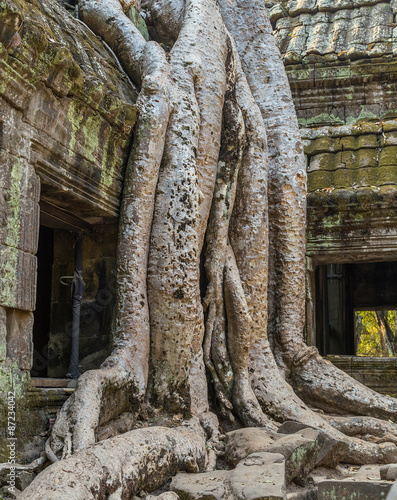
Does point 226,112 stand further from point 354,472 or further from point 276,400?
point 354,472

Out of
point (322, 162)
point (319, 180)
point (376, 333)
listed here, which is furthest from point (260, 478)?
point (376, 333)

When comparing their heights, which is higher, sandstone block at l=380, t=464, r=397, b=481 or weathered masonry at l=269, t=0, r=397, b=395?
weathered masonry at l=269, t=0, r=397, b=395

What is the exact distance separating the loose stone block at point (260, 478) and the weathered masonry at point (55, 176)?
0.99 metres

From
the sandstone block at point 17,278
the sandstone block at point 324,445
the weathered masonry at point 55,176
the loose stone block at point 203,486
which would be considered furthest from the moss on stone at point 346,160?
the loose stone block at point 203,486

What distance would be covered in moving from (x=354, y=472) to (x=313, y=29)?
469 centimetres

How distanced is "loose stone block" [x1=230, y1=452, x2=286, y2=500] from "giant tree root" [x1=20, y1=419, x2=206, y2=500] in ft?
1.07

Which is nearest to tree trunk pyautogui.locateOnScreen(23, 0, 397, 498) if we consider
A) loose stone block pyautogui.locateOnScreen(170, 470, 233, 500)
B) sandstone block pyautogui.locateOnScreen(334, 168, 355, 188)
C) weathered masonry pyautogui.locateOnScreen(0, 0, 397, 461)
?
loose stone block pyautogui.locateOnScreen(170, 470, 233, 500)

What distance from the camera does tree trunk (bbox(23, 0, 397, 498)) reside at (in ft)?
12.2

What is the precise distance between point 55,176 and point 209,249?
121 centimetres

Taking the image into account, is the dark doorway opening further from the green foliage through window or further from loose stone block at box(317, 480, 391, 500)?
the green foliage through window

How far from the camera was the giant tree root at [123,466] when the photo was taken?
7.32ft

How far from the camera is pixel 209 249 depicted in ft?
14.2

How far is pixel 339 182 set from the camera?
5.81 meters

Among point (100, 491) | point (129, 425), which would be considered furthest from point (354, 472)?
point (100, 491)
